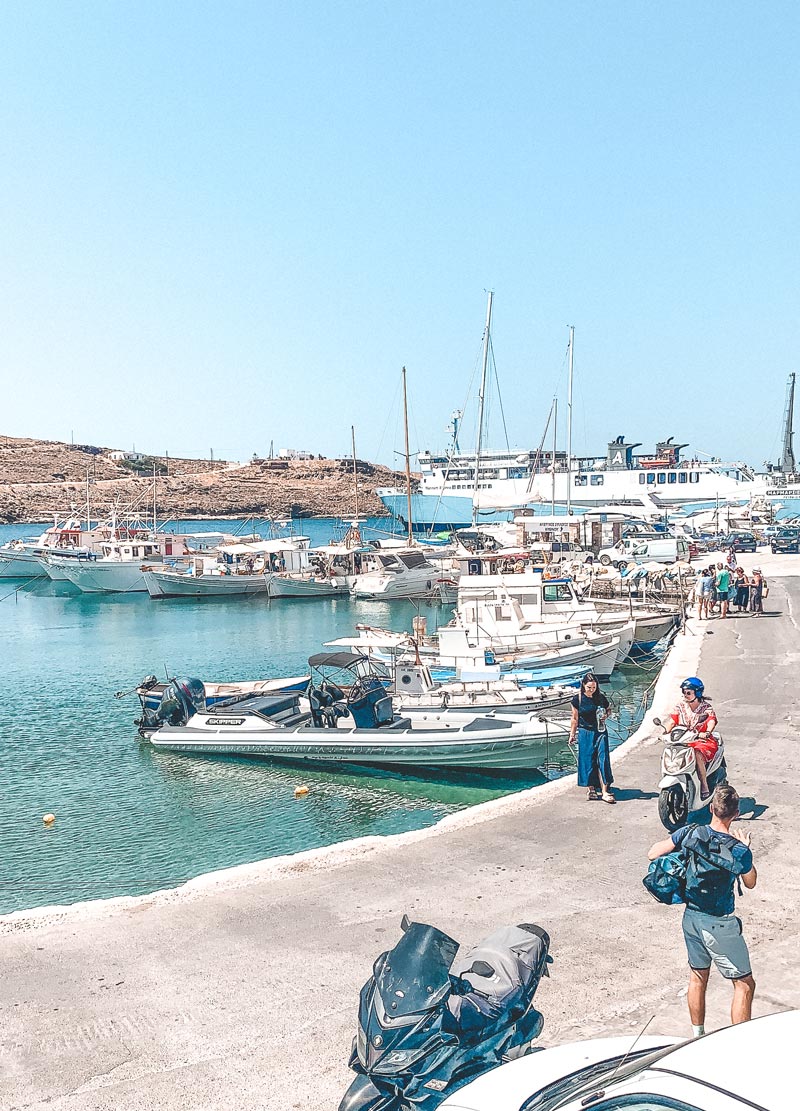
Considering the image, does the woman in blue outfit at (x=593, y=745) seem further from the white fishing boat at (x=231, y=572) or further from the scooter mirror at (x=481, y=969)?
the white fishing boat at (x=231, y=572)

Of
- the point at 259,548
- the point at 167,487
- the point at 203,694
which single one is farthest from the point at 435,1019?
the point at 167,487

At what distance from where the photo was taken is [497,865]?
9.22 m

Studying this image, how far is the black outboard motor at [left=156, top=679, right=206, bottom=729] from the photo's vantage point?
2116cm

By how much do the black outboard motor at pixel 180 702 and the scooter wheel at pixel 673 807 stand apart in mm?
14466

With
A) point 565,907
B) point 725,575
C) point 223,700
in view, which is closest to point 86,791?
point 223,700

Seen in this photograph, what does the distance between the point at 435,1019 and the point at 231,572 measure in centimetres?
5702

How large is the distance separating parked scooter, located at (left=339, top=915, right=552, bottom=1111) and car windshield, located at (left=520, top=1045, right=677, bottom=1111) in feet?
3.22

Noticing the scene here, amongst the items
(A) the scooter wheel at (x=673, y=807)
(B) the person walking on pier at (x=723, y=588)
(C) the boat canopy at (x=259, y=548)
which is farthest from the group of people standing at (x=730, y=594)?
(C) the boat canopy at (x=259, y=548)

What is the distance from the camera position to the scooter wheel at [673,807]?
27.8ft

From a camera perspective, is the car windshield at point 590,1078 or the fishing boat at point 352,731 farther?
the fishing boat at point 352,731

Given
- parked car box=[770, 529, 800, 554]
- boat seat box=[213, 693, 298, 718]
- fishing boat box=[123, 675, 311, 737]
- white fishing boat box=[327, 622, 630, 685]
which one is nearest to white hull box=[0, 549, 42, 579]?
white fishing boat box=[327, 622, 630, 685]

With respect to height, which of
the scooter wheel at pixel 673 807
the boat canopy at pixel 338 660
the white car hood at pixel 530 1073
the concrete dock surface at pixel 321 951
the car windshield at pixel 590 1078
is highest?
the car windshield at pixel 590 1078

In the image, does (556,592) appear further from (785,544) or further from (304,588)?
(785,544)

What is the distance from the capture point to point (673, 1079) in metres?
3.10
